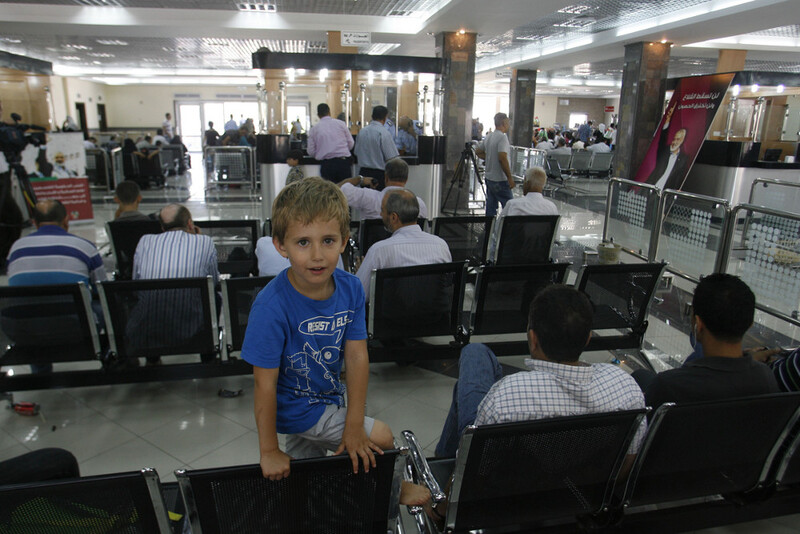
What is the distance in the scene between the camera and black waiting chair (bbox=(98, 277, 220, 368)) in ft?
8.72

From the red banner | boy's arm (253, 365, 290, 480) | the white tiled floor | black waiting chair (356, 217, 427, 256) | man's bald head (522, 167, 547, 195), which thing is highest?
man's bald head (522, 167, 547, 195)

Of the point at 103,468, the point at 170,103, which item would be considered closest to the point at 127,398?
the point at 103,468

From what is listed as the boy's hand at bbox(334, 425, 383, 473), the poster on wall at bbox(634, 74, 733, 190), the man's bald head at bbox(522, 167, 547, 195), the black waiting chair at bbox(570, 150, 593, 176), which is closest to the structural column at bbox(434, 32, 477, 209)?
the poster on wall at bbox(634, 74, 733, 190)

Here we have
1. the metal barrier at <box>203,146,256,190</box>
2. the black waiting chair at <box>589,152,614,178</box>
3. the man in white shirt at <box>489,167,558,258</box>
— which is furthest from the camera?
the black waiting chair at <box>589,152,614,178</box>

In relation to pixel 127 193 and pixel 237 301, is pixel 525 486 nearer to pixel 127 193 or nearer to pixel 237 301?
pixel 237 301

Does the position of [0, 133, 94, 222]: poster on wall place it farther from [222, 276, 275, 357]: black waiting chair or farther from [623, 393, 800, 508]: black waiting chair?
[623, 393, 800, 508]: black waiting chair

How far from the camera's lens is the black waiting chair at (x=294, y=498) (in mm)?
1288

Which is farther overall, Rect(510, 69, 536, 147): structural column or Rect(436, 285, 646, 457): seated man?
Rect(510, 69, 536, 147): structural column

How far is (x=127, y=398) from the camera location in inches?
125

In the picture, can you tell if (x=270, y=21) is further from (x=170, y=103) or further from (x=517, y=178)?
(x=170, y=103)

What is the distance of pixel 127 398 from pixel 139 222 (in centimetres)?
136

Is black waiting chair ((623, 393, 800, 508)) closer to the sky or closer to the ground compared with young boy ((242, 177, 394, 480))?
closer to the ground

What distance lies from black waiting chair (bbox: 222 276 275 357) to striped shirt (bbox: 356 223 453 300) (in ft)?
2.03

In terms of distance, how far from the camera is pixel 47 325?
2.66 m
